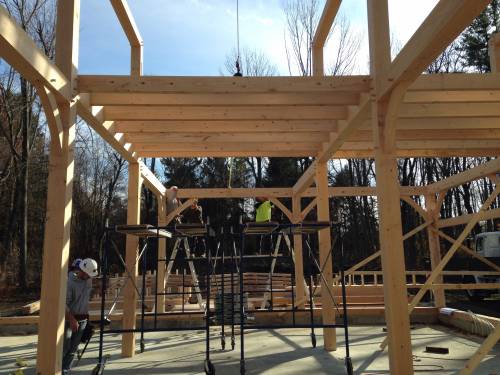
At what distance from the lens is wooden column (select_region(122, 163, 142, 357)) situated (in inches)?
271

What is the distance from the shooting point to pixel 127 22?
6.08 metres

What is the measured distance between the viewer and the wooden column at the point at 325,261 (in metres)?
7.18

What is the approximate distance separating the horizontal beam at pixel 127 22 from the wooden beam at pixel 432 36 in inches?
140

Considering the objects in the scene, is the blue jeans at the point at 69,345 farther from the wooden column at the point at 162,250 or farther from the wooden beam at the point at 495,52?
the wooden beam at the point at 495,52

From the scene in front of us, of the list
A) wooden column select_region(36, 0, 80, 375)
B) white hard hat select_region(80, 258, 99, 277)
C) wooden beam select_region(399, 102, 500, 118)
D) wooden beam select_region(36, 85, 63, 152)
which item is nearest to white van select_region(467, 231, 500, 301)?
wooden beam select_region(399, 102, 500, 118)

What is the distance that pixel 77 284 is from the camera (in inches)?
229

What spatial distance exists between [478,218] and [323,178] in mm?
2438

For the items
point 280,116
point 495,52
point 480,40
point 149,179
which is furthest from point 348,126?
point 480,40

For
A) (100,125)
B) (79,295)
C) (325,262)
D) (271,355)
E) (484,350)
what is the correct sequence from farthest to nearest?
(325,262)
(271,355)
(79,295)
(100,125)
(484,350)

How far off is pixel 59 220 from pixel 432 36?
11.9ft

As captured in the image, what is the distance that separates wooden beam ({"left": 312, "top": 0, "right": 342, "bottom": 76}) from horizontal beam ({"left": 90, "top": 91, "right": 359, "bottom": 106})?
52.1 inches

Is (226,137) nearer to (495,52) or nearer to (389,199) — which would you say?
(389,199)

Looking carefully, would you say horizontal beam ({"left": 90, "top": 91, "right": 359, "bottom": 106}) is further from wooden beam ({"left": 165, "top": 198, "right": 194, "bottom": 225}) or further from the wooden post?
wooden beam ({"left": 165, "top": 198, "right": 194, "bottom": 225})

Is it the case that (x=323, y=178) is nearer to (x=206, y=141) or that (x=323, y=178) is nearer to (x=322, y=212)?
(x=322, y=212)
